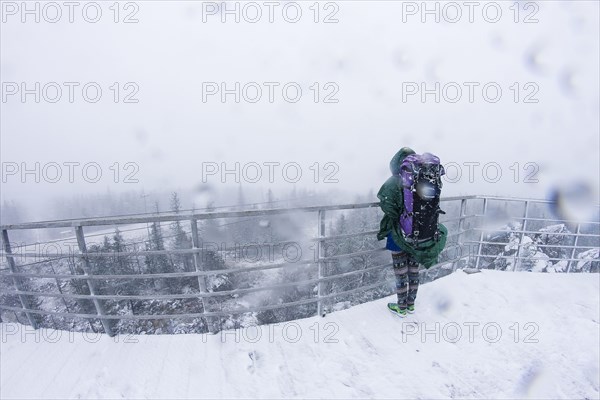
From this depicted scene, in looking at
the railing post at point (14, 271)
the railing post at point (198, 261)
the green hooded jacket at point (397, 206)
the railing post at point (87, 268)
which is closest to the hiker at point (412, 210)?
the green hooded jacket at point (397, 206)

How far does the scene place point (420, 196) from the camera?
3084 mm

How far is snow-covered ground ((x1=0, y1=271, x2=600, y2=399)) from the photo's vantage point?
265 cm

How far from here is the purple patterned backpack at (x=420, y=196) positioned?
305cm

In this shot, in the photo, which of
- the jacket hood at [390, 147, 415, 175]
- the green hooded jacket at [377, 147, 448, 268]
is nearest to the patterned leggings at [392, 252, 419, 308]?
the green hooded jacket at [377, 147, 448, 268]

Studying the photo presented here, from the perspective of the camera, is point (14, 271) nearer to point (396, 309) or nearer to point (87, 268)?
point (87, 268)

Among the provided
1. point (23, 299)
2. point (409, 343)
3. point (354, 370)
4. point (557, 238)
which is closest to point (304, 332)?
point (354, 370)

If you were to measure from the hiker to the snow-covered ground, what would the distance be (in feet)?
2.80

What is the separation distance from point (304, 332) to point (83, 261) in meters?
2.76

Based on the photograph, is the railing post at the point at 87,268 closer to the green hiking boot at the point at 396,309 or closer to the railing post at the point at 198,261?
the railing post at the point at 198,261

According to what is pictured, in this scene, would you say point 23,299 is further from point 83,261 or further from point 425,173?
point 425,173

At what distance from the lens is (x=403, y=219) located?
10.8ft

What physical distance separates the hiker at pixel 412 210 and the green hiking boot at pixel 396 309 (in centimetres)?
41

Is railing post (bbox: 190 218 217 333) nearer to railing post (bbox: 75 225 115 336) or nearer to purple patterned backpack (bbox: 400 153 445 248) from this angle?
railing post (bbox: 75 225 115 336)

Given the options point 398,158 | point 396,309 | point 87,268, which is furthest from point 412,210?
point 87,268
